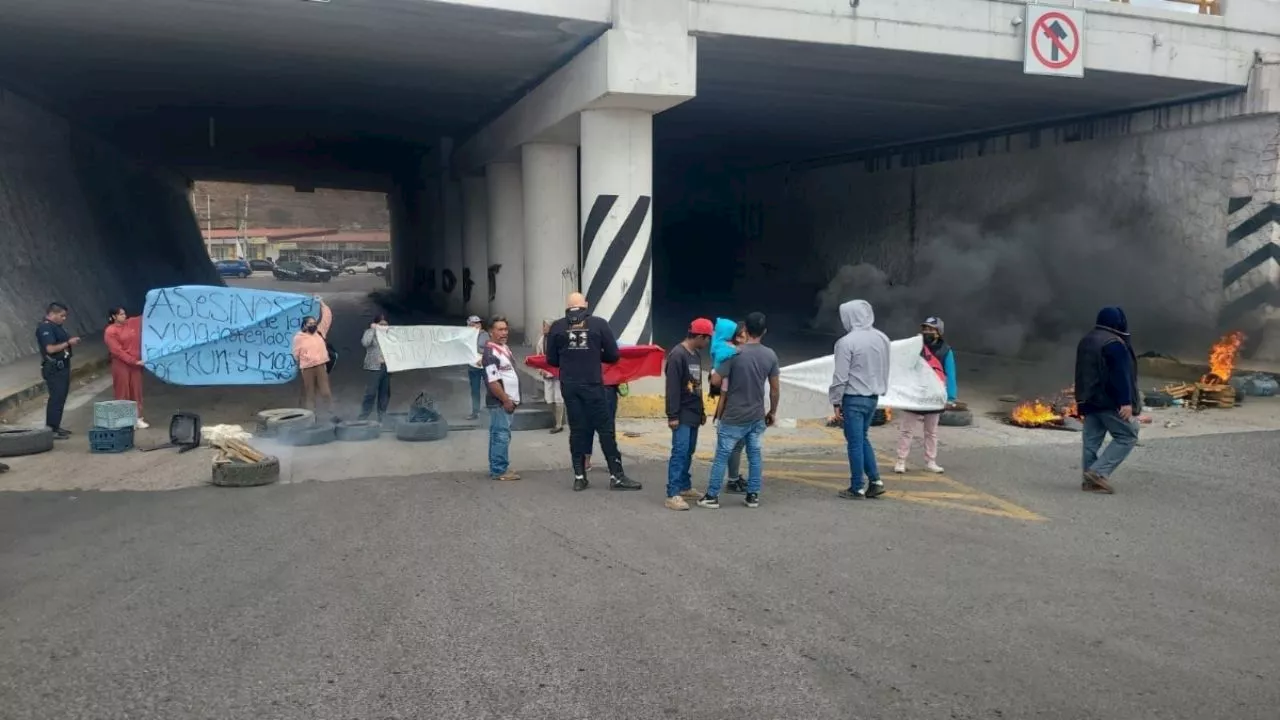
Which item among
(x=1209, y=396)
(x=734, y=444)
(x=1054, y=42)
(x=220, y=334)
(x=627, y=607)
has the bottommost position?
(x=627, y=607)

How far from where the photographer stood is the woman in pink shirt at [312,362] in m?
11.8

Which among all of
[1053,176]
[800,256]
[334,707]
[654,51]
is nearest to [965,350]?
[1053,176]

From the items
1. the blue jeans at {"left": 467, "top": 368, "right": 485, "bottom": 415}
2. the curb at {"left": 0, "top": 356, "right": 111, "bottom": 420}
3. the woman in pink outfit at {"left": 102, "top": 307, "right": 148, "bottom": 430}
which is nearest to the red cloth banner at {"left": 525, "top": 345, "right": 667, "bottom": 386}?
the blue jeans at {"left": 467, "top": 368, "right": 485, "bottom": 415}

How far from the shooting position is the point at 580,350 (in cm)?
859

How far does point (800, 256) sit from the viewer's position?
27.0 metres

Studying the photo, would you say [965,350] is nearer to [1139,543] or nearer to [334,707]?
[1139,543]

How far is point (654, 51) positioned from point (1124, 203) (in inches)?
383

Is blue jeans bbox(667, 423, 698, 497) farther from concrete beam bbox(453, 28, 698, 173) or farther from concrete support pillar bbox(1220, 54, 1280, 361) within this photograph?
concrete support pillar bbox(1220, 54, 1280, 361)

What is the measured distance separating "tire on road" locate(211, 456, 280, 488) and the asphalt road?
27cm

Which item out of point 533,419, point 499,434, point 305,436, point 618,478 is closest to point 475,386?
point 533,419

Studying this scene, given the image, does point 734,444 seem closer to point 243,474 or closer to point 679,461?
point 679,461

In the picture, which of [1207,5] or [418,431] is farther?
[1207,5]

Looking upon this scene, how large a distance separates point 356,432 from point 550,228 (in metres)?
6.66

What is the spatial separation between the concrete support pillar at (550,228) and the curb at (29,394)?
24.1 feet
